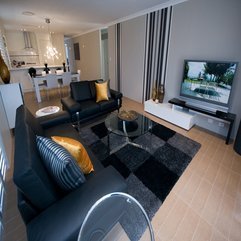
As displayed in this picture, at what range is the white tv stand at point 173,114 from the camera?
2.79 metres

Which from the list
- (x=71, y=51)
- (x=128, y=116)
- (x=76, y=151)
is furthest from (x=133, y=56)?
(x=71, y=51)

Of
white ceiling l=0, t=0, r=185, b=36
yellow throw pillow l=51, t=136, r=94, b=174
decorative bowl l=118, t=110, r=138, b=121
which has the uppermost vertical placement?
white ceiling l=0, t=0, r=185, b=36

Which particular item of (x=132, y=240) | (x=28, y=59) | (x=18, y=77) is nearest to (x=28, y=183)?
(x=132, y=240)

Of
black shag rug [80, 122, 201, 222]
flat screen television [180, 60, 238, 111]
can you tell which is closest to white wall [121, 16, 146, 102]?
flat screen television [180, 60, 238, 111]

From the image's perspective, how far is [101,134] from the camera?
2.66 meters

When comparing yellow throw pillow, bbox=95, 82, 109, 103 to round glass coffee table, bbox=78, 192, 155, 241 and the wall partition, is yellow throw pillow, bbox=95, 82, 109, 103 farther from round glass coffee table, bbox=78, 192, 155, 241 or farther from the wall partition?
round glass coffee table, bbox=78, 192, 155, 241

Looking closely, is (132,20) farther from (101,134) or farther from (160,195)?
(160,195)

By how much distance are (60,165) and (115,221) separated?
25.4 inches

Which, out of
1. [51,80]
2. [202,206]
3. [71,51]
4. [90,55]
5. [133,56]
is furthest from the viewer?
[71,51]

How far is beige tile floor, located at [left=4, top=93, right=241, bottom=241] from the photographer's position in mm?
1252

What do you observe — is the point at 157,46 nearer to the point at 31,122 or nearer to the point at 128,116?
the point at 128,116

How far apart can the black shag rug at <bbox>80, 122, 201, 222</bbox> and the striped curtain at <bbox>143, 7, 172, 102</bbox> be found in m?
1.48

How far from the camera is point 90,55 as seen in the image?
6.36 metres

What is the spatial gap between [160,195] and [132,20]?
414cm
